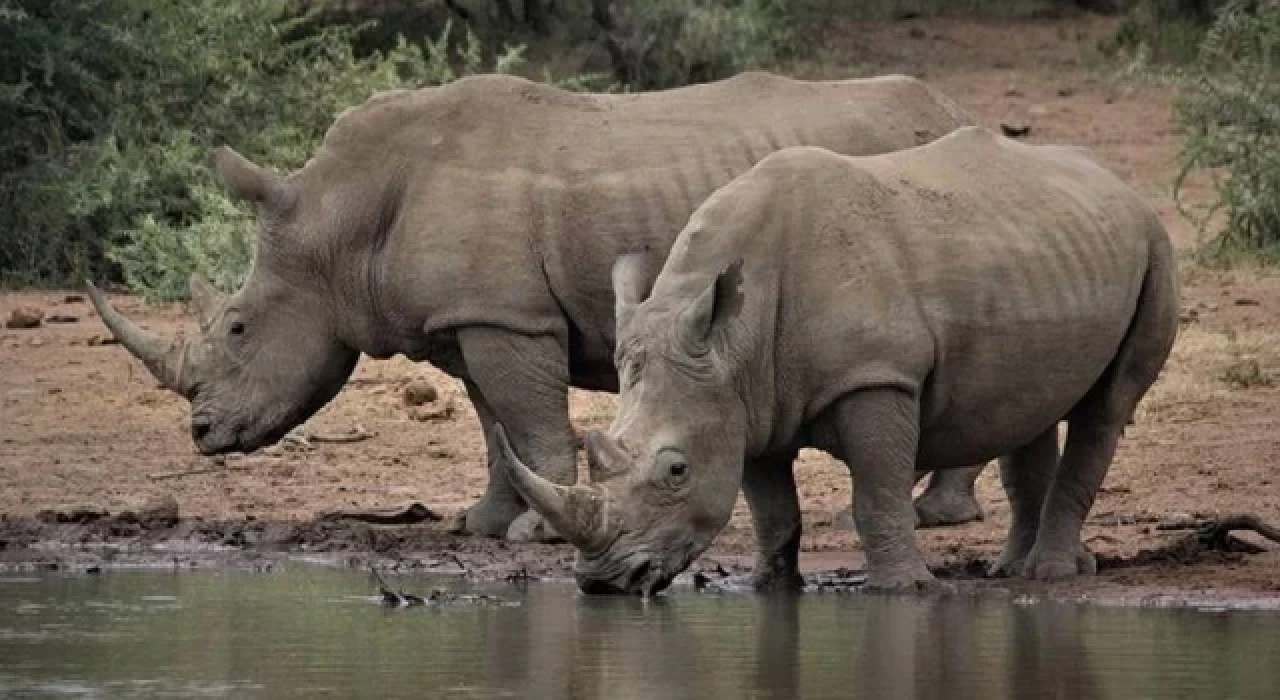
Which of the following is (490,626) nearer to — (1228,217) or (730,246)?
(730,246)

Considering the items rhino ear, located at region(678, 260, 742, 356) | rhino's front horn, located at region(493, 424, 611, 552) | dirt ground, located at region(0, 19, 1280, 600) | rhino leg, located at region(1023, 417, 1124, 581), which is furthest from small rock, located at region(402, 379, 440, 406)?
rhino's front horn, located at region(493, 424, 611, 552)

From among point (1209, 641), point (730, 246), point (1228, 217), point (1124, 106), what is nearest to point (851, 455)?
point (730, 246)

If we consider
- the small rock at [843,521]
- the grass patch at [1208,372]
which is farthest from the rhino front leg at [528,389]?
the grass patch at [1208,372]

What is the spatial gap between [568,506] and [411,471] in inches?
164

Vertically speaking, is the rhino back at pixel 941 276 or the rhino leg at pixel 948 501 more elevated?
the rhino back at pixel 941 276

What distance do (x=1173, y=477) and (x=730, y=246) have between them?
3.34 meters

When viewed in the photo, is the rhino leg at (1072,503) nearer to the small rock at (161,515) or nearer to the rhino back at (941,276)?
the rhino back at (941,276)

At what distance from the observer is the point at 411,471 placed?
14.1 metres

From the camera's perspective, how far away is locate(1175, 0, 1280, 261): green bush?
59.3 ft

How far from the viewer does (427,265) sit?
1192cm

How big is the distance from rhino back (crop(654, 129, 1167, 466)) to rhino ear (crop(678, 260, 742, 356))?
0.58 feet

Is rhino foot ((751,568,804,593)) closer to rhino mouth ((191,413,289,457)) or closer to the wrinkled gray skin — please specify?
the wrinkled gray skin

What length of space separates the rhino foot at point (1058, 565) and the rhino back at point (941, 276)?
41 centimetres

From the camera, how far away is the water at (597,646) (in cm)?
877
